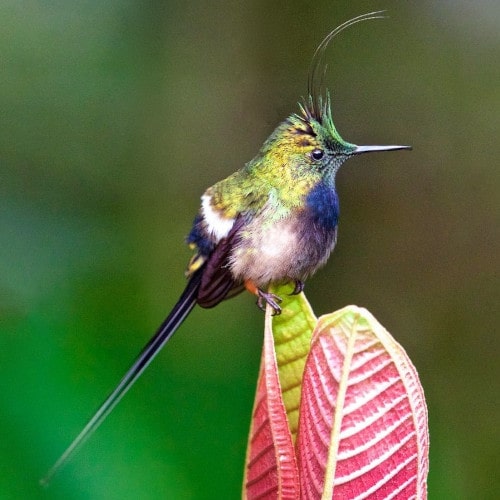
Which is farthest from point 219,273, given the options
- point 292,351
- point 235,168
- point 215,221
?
point 235,168

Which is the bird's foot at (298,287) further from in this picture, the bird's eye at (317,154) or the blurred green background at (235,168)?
the blurred green background at (235,168)

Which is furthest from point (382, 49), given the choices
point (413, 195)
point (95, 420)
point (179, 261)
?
point (95, 420)

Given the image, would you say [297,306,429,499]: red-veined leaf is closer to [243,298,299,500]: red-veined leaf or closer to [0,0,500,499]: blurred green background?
[243,298,299,500]: red-veined leaf

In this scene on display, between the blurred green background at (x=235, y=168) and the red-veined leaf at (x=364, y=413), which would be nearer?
the red-veined leaf at (x=364, y=413)

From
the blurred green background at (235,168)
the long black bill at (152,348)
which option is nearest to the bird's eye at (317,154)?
the long black bill at (152,348)

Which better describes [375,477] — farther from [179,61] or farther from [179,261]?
[179,61]

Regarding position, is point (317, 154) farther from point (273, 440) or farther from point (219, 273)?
point (273, 440)
